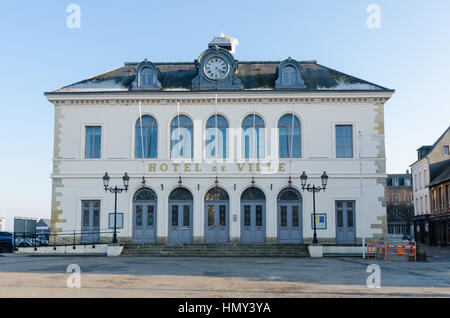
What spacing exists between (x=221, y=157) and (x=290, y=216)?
4.93m

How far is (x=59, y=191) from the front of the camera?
84.2 feet

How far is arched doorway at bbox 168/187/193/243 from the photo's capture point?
25320mm

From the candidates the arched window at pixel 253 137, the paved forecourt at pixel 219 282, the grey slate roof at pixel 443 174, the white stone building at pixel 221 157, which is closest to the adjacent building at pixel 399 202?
the grey slate roof at pixel 443 174

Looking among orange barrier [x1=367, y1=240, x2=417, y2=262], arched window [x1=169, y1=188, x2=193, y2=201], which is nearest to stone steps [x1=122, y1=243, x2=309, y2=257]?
arched window [x1=169, y1=188, x2=193, y2=201]

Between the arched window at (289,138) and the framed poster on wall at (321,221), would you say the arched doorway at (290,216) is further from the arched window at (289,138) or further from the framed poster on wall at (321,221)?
the arched window at (289,138)

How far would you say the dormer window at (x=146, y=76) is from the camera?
86.7 ft

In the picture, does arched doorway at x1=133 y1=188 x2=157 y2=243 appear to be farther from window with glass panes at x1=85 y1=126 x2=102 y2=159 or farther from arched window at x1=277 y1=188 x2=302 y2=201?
arched window at x1=277 y1=188 x2=302 y2=201

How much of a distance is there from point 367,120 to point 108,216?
15108 millimetres

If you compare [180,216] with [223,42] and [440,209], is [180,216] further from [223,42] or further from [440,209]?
[440,209]

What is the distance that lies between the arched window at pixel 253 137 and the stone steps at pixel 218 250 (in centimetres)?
513
